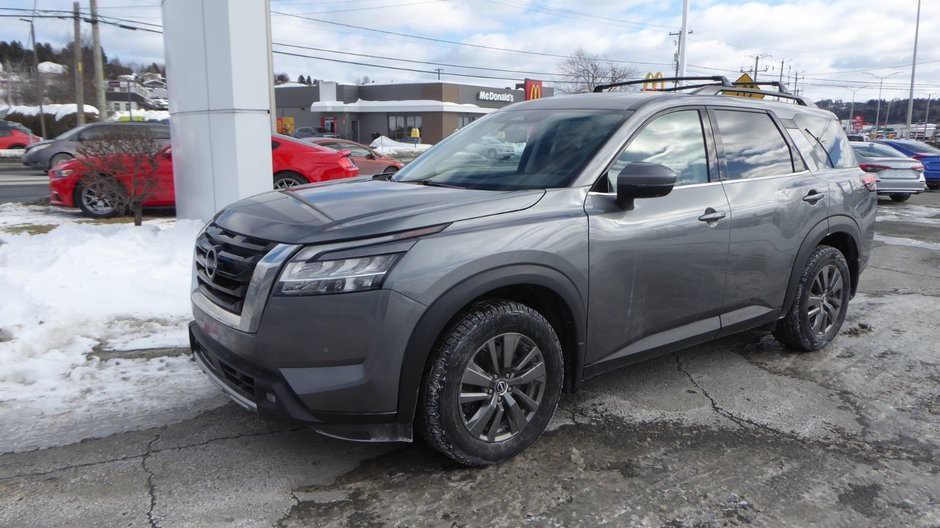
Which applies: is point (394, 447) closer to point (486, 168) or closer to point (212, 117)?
point (486, 168)

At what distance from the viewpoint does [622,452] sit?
352 centimetres

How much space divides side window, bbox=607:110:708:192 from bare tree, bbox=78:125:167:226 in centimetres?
717

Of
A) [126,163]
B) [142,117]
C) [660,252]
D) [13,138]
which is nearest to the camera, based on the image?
[660,252]

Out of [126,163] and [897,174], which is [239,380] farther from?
[897,174]

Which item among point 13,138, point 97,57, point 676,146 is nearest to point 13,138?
point 13,138

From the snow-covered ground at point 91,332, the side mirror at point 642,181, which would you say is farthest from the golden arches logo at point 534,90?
the side mirror at point 642,181

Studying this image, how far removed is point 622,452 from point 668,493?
41cm

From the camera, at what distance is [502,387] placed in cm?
324

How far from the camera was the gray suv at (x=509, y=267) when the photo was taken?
2871 millimetres

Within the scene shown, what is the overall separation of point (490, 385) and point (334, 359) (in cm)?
75

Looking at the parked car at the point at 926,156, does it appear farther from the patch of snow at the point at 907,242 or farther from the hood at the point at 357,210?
the hood at the point at 357,210

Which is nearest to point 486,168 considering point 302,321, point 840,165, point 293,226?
point 293,226

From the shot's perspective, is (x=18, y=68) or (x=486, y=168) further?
(x=18, y=68)

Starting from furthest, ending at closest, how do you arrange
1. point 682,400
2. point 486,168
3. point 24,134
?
point 24,134 < point 682,400 < point 486,168
